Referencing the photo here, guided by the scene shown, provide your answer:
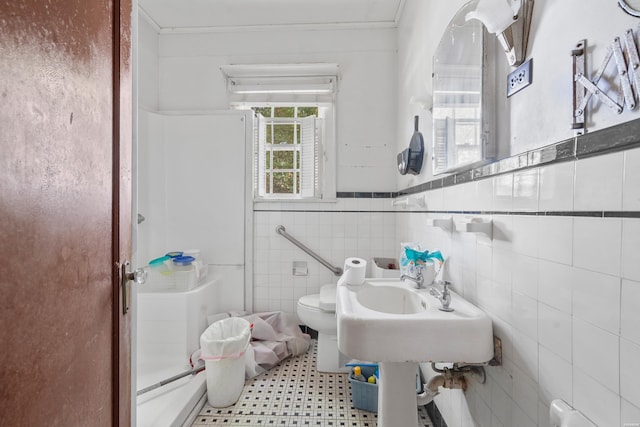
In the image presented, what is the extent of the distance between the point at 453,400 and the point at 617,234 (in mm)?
1056

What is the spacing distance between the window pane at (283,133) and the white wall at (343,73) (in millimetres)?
445

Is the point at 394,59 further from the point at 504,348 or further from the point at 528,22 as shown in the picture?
the point at 504,348

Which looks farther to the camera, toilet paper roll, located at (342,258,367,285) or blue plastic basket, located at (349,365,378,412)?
blue plastic basket, located at (349,365,378,412)

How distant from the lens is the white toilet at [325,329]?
186 cm

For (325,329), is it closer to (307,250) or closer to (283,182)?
(307,250)

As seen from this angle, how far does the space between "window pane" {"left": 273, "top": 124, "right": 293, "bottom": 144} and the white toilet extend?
1.40 meters

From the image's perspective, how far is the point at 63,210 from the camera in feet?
1.86

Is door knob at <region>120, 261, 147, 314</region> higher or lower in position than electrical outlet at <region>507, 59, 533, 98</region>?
lower

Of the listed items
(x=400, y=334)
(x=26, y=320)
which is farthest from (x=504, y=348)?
(x=26, y=320)

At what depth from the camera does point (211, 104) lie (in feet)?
8.15

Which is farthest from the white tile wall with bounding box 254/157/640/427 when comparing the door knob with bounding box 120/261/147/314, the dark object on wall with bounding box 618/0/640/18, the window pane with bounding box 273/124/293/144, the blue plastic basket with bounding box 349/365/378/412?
the window pane with bounding box 273/124/293/144

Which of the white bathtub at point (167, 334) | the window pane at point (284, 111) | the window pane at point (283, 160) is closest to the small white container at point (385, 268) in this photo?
the window pane at point (283, 160)

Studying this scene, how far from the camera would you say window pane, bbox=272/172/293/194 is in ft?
8.50

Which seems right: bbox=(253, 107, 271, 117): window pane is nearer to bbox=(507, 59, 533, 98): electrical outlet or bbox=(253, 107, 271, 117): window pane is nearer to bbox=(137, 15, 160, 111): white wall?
bbox=(137, 15, 160, 111): white wall
